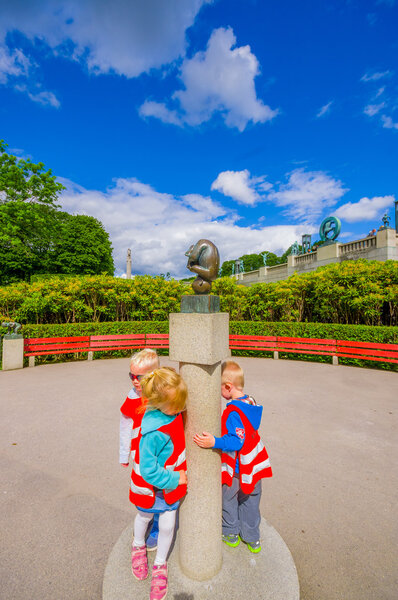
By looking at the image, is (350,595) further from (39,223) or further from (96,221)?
(96,221)

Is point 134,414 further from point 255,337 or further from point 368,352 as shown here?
point 255,337

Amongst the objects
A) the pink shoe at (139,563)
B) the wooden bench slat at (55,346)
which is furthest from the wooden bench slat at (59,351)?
the pink shoe at (139,563)

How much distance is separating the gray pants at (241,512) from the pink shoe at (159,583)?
2.05 feet

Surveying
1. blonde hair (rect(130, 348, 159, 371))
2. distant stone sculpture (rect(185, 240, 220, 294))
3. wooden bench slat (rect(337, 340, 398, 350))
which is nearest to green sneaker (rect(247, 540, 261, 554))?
blonde hair (rect(130, 348, 159, 371))

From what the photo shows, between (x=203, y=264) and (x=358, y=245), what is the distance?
18541 mm

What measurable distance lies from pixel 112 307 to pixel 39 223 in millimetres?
11589

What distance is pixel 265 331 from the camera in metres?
11.8

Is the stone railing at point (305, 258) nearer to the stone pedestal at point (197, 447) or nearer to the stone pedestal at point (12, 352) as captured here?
the stone pedestal at point (12, 352)

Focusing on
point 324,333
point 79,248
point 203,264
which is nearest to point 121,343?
point 324,333

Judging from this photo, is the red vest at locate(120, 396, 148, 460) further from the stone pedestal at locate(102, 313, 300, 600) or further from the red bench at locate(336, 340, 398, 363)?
the red bench at locate(336, 340, 398, 363)

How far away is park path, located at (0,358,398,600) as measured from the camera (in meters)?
2.35

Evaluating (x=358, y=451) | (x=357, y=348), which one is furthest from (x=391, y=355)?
(x=358, y=451)

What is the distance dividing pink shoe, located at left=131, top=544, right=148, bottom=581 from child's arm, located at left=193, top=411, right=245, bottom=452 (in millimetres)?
1074

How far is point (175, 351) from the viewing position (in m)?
2.12
